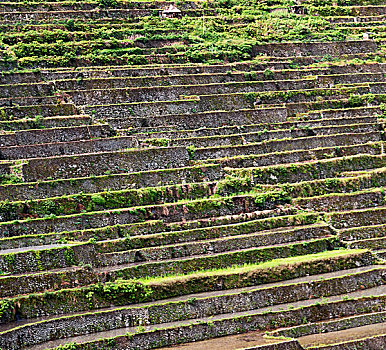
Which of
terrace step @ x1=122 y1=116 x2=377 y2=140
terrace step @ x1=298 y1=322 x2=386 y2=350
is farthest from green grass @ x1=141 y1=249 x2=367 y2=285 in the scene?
terrace step @ x1=122 y1=116 x2=377 y2=140

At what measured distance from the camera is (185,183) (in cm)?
3909

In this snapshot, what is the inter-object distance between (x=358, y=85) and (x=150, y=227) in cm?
1714

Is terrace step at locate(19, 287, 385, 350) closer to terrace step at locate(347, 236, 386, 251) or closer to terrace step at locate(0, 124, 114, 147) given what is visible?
terrace step at locate(347, 236, 386, 251)

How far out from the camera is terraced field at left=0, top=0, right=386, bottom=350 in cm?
3266

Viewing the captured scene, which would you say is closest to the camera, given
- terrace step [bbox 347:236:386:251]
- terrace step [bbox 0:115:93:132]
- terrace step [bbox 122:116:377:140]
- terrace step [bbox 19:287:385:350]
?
terrace step [bbox 19:287:385:350]

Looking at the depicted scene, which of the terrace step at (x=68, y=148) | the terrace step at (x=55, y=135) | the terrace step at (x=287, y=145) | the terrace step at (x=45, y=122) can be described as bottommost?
the terrace step at (x=287, y=145)

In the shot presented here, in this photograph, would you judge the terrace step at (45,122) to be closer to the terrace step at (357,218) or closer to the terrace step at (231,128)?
the terrace step at (231,128)

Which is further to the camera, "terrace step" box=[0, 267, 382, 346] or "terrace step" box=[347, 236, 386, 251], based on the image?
"terrace step" box=[347, 236, 386, 251]

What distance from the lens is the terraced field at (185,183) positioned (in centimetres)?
3266

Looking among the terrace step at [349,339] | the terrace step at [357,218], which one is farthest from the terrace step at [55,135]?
the terrace step at [349,339]

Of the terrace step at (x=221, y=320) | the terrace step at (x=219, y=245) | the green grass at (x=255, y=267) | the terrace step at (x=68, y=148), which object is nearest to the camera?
the terrace step at (x=221, y=320)

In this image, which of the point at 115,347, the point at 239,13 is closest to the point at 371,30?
the point at 239,13

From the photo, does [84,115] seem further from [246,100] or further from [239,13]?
[239,13]

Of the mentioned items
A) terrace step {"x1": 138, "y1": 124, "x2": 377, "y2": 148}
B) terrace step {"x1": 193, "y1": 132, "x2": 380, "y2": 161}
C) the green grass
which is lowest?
the green grass
